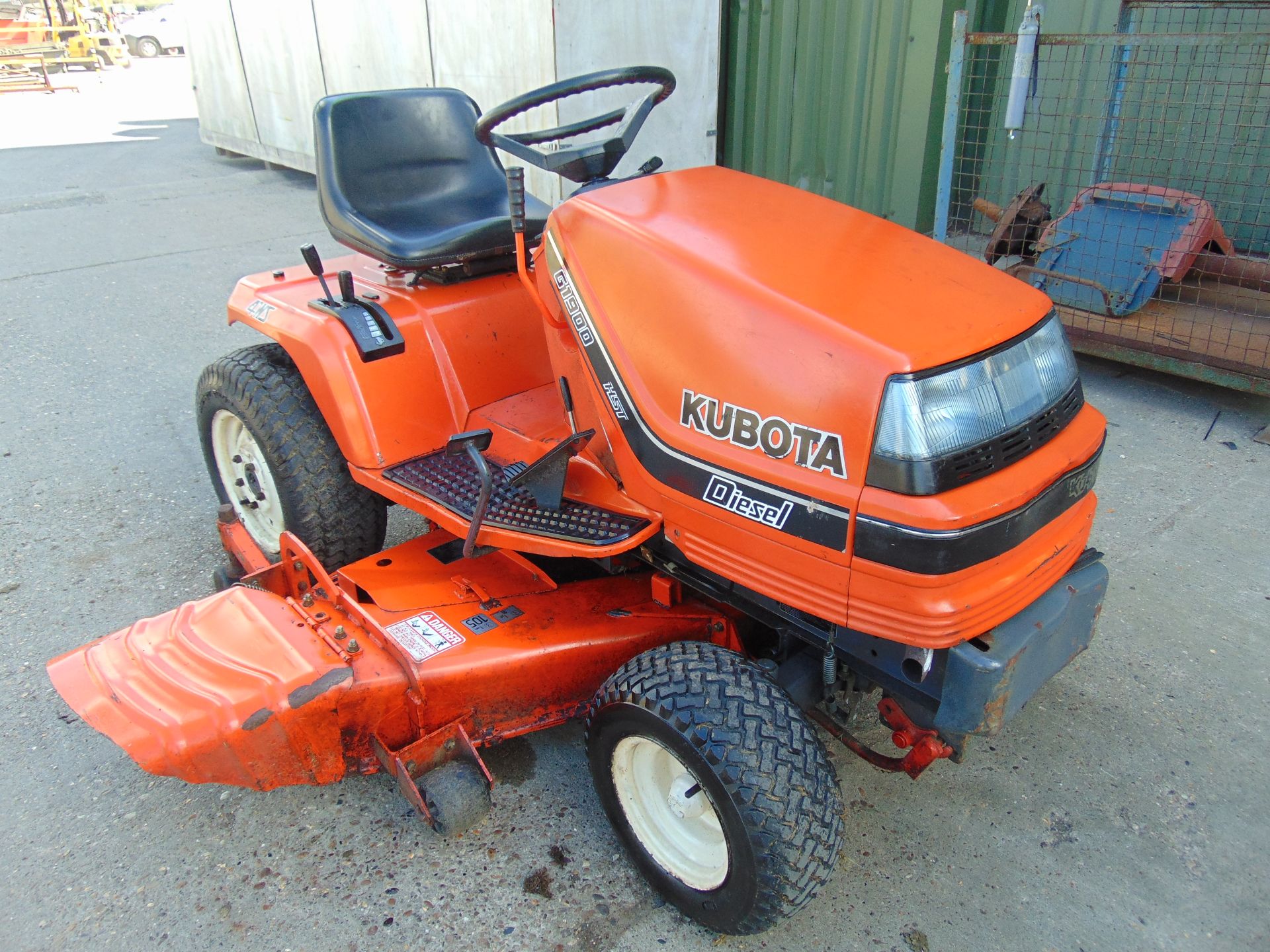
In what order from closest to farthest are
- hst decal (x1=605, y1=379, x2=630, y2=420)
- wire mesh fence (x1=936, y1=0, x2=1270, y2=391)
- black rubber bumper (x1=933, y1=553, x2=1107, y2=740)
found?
1. black rubber bumper (x1=933, y1=553, x2=1107, y2=740)
2. hst decal (x1=605, y1=379, x2=630, y2=420)
3. wire mesh fence (x1=936, y1=0, x2=1270, y2=391)

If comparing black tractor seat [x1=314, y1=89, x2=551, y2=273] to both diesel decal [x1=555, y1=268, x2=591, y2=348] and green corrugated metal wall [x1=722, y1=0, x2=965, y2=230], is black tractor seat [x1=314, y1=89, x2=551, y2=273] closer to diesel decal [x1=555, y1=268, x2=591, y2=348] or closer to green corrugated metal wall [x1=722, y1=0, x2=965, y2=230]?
diesel decal [x1=555, y1=268, x2=591, y2=348]

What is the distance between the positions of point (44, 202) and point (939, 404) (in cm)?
876

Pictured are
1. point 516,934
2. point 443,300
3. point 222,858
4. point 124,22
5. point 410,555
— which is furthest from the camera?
point 124,22

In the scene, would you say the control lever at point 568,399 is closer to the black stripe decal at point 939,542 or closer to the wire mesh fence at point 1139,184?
the black stripe decal at point 939,542

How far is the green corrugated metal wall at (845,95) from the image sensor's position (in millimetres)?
5066

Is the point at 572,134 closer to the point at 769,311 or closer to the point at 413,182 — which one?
the point at 413,182

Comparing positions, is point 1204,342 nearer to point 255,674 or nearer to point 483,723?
point 483,723

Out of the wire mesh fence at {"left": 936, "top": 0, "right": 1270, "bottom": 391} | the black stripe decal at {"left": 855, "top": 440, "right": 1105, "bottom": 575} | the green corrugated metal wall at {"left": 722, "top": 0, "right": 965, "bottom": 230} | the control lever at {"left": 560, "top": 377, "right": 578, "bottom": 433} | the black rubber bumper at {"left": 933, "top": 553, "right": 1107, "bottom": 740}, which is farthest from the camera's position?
the green corrugated metal wall at {"left": 722, "top": 0, "right": 965, "bottom": 230}

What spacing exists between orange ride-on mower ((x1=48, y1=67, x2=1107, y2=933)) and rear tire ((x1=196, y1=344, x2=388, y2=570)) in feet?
0.06

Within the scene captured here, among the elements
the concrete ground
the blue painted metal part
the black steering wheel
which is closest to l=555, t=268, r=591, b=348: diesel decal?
the black steering wheel

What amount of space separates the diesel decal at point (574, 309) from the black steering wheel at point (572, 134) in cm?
27

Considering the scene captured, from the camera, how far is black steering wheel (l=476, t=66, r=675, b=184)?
83.2 inches

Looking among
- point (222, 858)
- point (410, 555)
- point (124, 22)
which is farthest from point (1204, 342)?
point (124, 22)

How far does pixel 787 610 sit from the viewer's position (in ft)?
5.99
